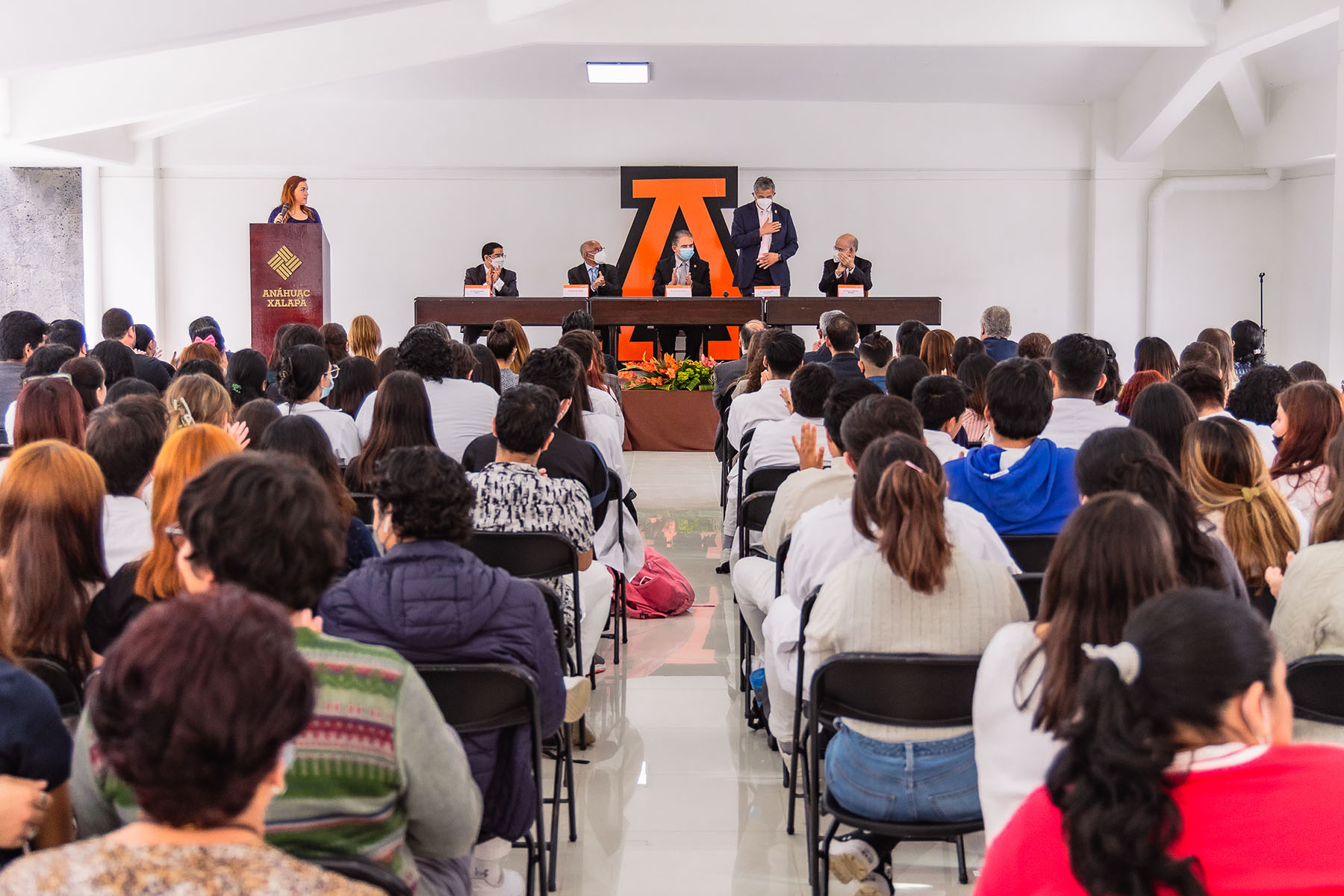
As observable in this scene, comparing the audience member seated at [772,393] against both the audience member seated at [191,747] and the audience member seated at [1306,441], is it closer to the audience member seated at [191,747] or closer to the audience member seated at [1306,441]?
the audience member seated at [1306,441]

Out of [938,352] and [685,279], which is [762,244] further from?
[938,352]

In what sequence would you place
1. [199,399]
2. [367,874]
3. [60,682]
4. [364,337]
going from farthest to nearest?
[364,337], [199,399], [60,682], [367,874]

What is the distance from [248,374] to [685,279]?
17.8ft

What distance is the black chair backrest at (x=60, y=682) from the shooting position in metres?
1.88

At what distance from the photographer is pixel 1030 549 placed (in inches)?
119

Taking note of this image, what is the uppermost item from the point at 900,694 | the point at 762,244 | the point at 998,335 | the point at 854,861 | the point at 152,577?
the point at 762,244

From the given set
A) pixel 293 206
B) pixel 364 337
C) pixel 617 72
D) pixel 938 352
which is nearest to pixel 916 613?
pixel 938 352

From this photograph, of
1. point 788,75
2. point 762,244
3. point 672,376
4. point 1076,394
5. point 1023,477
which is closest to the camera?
point 1023,477

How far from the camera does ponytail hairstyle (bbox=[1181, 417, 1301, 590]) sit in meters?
2.51

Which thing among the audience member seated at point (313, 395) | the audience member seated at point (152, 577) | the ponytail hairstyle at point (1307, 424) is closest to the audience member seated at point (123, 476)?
the audience member seated at point (152, 577)

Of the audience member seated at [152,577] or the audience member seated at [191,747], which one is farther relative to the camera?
the audience member seated at [152,577]

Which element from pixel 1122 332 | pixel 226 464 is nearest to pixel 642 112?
pixel 1122 332

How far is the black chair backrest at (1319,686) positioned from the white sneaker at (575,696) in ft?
4.49

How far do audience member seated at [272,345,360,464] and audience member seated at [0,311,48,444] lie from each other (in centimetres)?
153
